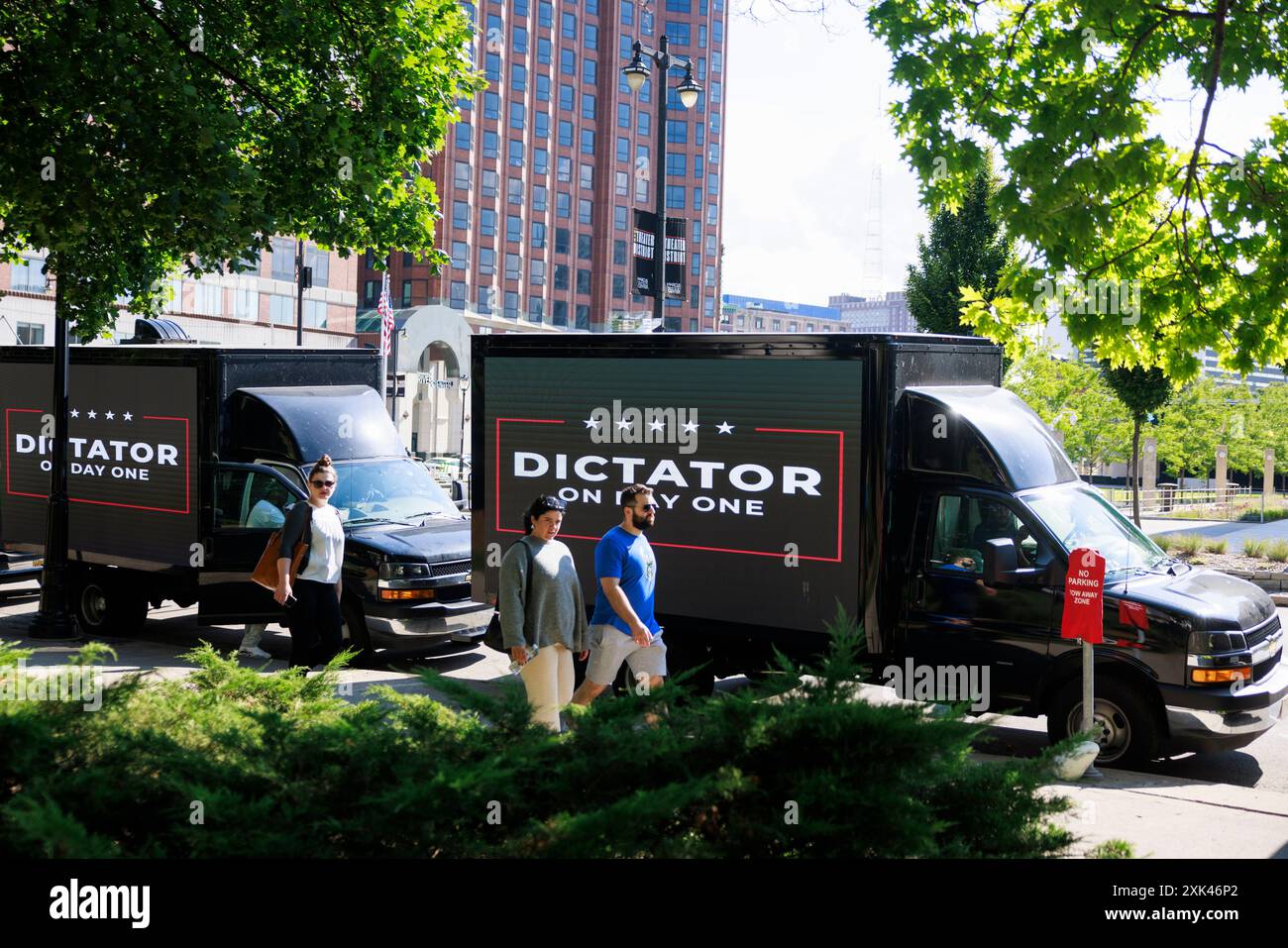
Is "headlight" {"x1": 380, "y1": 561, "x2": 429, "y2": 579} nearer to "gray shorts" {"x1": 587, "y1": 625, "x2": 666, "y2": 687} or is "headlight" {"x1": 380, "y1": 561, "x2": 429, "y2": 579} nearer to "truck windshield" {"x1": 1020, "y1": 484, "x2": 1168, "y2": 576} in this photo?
"gray shorts" {"x1": 587, "y1": 625, "x2": 666, "y2": 687}

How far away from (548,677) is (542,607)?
17.3 inches

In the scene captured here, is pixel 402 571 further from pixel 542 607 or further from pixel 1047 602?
pixel 1047 602

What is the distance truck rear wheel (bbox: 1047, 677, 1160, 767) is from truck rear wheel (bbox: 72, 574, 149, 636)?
9.89m

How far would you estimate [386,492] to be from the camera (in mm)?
13172

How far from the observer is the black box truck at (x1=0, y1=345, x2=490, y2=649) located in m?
12.0

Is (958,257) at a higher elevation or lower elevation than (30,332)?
higher

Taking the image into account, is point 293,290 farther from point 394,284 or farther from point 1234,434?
point 1234,434

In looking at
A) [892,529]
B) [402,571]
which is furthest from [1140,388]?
[402,571]

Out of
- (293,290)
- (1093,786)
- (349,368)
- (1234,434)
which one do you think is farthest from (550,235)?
(1093,786)

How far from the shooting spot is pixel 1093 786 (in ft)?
26.6

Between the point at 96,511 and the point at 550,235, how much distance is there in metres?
96.8

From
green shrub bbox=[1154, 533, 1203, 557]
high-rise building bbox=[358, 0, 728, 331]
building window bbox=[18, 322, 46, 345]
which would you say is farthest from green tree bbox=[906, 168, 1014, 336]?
high-rise building bbox=[358, 0, 728, 331]

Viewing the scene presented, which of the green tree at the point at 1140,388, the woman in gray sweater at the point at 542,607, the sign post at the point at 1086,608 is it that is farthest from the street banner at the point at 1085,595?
the green tree at the point at 1140,388

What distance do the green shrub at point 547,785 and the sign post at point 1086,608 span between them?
12.7ft
